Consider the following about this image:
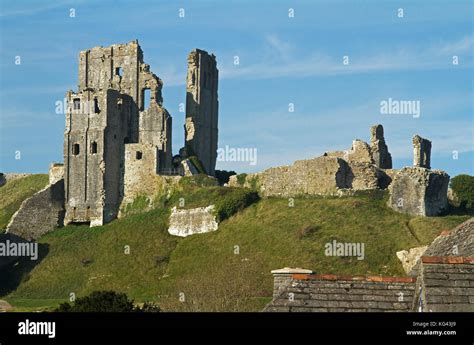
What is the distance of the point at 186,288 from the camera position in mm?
48938

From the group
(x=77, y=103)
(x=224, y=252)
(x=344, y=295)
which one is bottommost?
(x=224, y=252)

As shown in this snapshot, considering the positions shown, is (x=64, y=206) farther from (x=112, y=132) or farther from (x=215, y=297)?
(x=215, y=297)

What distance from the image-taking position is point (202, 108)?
7381cm

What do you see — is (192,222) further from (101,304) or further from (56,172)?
(101,304)

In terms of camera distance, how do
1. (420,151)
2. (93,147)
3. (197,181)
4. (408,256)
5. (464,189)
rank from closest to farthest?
(408,256) < (464,189) < (420,151) < (197,181) < (93,147)

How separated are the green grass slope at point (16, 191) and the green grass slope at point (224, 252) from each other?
403 inches

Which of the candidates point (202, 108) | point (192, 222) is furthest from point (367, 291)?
point (202, 108)

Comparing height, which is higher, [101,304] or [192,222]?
[192,222]

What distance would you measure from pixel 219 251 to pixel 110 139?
15.8 meters

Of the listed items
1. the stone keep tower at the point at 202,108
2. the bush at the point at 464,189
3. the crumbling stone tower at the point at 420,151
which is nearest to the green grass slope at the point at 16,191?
the stone keep tower at the point at 202,108

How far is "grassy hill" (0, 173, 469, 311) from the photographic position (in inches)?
1965

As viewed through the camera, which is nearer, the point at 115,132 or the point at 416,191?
the point at 416,191

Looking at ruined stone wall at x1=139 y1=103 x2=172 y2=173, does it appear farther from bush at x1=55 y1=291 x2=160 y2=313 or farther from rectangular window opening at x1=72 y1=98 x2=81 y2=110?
bush at x1=55 y1=291 x2=160 y2=313

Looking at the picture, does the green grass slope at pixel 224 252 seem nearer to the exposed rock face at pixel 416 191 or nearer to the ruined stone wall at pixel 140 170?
the exposed rock face at pixel 416 191
